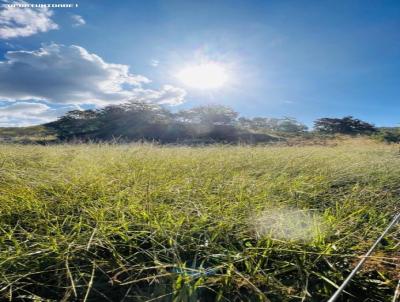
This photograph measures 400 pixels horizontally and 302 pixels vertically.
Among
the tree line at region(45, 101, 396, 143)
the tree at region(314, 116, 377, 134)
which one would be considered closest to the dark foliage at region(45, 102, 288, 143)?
the tree line at region(45, 101, 396, 143)

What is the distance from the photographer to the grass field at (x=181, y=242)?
1124mm

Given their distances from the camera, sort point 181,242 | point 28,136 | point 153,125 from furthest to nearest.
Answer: point 153,125 < point 28,136 < point 181,242

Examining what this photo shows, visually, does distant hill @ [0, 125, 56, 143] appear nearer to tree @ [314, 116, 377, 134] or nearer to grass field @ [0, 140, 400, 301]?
→ grass field @ [0, 140, 400, 301]

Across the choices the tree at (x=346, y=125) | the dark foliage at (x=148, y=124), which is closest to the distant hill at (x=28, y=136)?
the dark foliage at (x=148, y=124)

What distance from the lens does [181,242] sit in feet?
4.59

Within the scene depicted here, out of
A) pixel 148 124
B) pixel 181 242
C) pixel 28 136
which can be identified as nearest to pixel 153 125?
pixel 148 124

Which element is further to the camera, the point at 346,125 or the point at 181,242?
the point at 346,125

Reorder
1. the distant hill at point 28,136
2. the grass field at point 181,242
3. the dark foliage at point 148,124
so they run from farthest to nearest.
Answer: the dark foliage at point 148,124 → the distant hill at point 28,136 → the grass field at point 181,242

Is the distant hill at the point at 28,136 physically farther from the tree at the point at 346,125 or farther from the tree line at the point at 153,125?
the tree at the point at 346,125

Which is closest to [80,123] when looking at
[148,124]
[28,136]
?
[148,124]

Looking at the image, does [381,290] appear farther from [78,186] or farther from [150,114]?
[150,114]

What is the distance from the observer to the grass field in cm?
112

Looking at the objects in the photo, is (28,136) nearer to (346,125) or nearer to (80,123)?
(80,123)

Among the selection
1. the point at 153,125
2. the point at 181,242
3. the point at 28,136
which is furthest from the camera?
the point at 153,125
